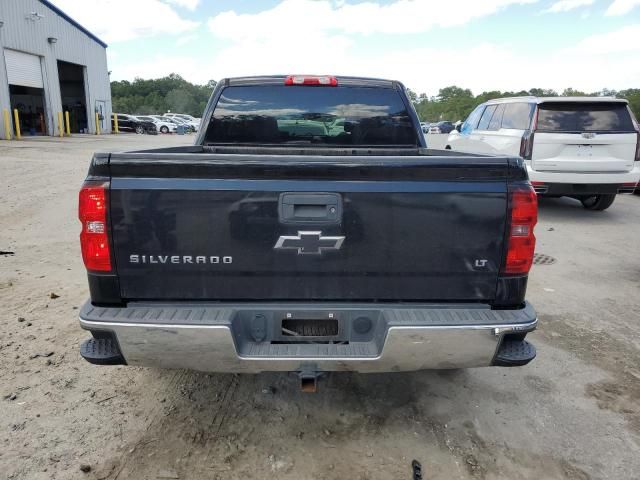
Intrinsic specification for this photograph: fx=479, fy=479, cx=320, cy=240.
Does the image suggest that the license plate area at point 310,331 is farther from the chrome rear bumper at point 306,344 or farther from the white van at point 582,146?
the white van at point 582,146

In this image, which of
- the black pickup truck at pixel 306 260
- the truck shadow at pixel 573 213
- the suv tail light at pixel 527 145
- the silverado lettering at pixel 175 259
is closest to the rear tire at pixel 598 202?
the truck shadow at pixel 573 213

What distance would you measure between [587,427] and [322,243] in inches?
80.5

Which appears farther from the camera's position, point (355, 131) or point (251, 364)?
point (355, 131)

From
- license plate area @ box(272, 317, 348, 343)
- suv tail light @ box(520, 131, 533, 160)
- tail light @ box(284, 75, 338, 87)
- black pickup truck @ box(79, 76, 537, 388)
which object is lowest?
license plate area @ box(272, 317, 348, 343)

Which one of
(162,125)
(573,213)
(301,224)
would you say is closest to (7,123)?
(162,125)

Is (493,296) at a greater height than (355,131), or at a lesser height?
lesser

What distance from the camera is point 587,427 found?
291 centimetres

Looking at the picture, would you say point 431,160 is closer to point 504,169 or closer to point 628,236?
point 504,169

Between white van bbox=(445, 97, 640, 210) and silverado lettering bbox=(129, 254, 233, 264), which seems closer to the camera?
silverado lettering bbox=(129, 254, 233, 264)

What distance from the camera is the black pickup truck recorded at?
228cm

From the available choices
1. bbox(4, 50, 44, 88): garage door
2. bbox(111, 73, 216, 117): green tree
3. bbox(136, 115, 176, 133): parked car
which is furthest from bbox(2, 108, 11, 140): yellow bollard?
bbox(111, 73, 216, 117): green tree

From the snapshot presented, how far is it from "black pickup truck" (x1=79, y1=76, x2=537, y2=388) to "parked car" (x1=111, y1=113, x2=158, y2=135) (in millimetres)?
41319

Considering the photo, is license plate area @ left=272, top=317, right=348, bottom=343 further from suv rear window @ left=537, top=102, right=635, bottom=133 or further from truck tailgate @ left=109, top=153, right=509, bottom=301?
suv rear window @ left=537, top=102, right=635, bottom=133

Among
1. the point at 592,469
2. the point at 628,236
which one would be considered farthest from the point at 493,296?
the point at 628,236
